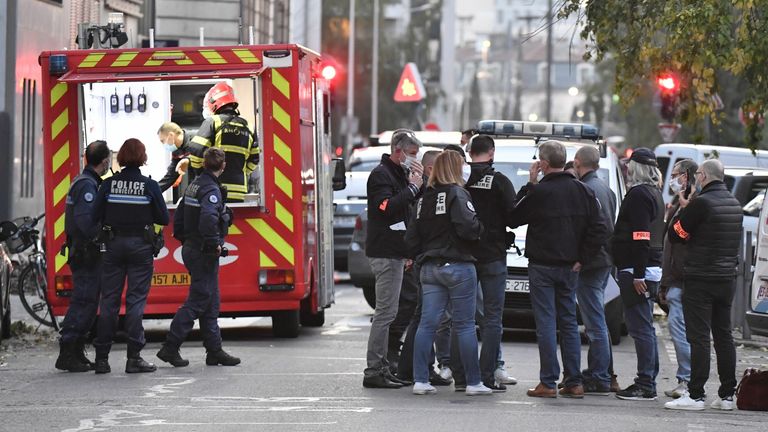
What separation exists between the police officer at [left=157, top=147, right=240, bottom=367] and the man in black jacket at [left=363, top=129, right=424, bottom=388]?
5.68 feet

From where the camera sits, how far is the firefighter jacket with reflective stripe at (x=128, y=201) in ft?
44.9

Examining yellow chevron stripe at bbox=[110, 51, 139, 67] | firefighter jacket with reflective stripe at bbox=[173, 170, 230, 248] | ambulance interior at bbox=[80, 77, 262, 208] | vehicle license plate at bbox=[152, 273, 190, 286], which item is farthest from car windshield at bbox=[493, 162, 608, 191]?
firefighter jacket with reflective stripe at bbox=[173, 170, 230, 248]

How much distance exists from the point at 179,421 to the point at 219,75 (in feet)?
18.0

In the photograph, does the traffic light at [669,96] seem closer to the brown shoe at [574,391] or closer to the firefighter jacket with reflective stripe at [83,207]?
the firefighter jacket with reflective stripe at [83,207]

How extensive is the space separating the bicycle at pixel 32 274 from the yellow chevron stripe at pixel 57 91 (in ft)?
6.97

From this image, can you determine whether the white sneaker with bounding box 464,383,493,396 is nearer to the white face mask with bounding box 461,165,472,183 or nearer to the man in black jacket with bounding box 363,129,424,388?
the man in black jacket with bounding box 363,129,424,388

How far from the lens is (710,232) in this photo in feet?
39.7

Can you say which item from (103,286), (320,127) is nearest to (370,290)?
(320,127)

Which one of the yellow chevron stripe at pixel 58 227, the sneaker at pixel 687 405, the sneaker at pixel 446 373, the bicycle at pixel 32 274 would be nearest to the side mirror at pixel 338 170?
the bicycle at pixel 32 274

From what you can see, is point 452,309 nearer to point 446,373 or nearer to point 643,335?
point 446,373

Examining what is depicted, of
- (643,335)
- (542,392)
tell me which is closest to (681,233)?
(643,335)

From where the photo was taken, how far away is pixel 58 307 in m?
16.1

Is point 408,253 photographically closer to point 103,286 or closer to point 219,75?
point 103,286

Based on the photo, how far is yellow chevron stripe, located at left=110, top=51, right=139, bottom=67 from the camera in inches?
629
